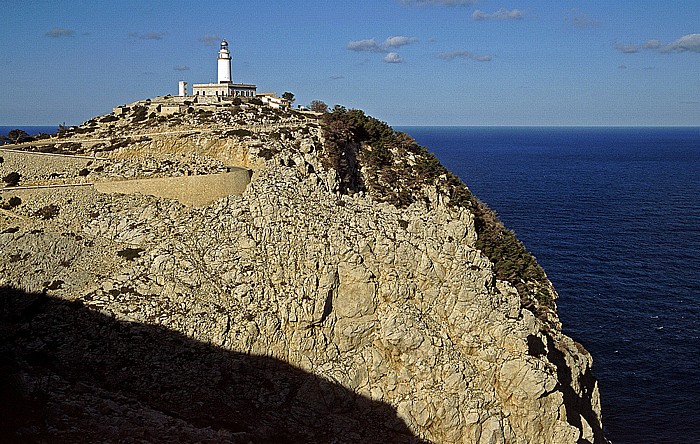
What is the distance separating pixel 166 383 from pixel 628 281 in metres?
56.7

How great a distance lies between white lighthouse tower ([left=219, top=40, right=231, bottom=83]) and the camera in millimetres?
60625

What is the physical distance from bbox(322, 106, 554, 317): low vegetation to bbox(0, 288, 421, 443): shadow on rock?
17.9 m

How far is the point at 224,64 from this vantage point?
6169 cm

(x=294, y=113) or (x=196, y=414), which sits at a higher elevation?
(x=294, y=113)

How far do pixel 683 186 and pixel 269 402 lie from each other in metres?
127

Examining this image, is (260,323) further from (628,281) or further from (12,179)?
(628,281)

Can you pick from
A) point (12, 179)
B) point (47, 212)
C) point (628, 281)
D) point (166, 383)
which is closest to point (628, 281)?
point (628, 281)

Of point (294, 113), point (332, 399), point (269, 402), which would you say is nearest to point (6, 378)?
point (269, 402)

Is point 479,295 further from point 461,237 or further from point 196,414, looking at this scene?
point 196,414

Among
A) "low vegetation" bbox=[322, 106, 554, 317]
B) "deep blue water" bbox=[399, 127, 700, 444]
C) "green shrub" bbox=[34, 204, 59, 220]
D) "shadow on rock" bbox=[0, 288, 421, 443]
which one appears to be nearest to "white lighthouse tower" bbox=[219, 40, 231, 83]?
Result: "low vegetation" bbox=[322, 106, 554, 317]

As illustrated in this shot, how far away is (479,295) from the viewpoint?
36375 millimetres

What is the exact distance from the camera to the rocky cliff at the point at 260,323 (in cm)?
3059

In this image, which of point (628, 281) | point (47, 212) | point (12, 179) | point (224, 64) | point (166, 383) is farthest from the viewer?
point (628, 281)

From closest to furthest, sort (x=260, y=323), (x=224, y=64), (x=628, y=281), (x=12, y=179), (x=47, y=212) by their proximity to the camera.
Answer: (x=260, y=323), (x=47, y=212), (x=12, y=179), (x=224, y=64), (x=628, y=281)
